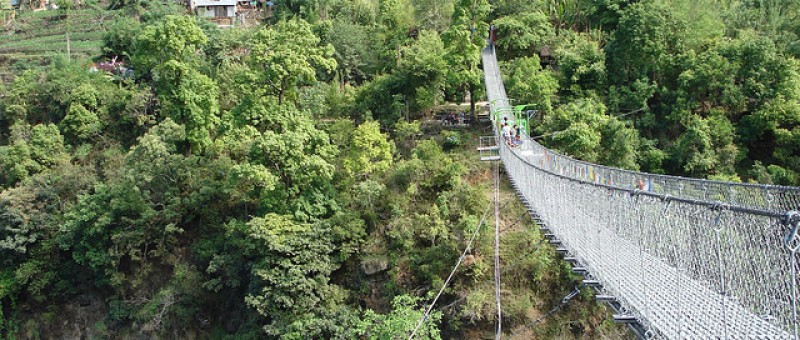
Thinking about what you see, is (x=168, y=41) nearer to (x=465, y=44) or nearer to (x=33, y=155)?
(x=33, y=155)

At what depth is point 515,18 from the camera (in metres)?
21.2

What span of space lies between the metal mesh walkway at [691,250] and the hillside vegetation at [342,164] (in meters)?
5.98

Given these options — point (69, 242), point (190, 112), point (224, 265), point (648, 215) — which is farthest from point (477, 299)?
point (69, 242)

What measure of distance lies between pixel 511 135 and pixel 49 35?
94.1 ft

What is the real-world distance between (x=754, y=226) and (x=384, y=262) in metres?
11.1

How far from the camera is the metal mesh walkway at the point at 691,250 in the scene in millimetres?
4129

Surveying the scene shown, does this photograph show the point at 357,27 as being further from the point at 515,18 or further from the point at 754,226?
the point at 754,226

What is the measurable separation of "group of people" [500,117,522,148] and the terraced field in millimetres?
21195

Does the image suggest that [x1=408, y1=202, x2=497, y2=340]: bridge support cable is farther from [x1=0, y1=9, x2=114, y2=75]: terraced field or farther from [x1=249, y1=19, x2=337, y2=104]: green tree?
[x1=0, y1=9, x2=114, y2=75]: terraced field

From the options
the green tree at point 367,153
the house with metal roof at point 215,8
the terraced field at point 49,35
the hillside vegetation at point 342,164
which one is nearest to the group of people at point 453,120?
the hillside vegetation at point 342,164

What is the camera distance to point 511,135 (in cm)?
1422

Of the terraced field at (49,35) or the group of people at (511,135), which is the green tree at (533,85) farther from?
the terraced field at (49,35)

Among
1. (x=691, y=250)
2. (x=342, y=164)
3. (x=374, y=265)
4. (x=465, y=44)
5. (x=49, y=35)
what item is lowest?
(x=374, y=265)

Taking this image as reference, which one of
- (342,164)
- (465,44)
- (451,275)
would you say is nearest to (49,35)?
(342,164)
